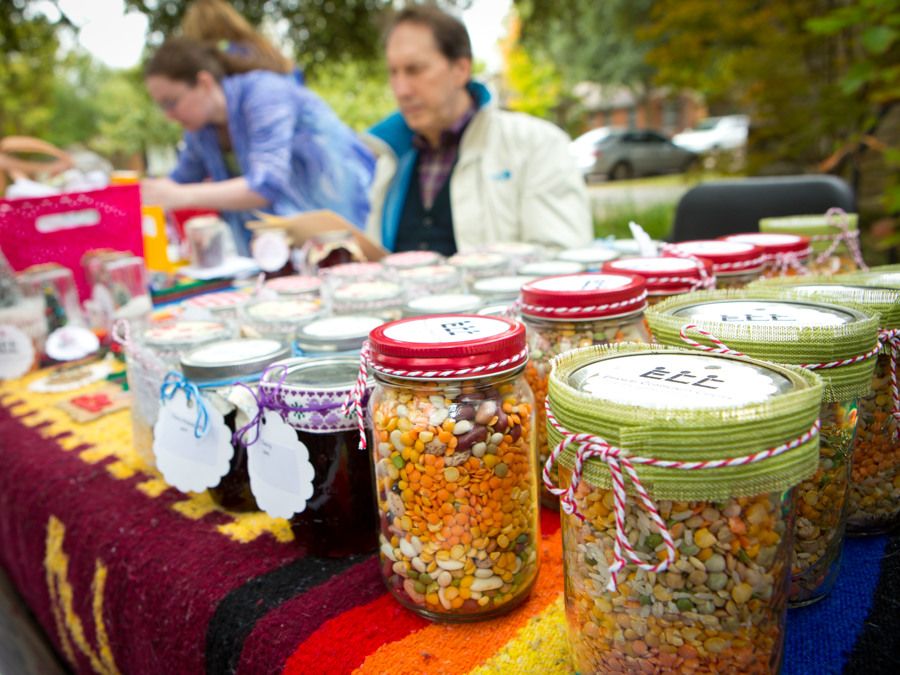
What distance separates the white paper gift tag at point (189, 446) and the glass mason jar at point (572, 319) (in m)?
0.36

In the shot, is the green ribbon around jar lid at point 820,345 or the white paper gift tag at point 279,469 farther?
the white paper gift tag at point 279,469

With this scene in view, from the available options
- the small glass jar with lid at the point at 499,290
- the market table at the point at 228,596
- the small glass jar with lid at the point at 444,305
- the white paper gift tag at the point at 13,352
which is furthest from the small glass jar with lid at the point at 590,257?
the white paper gift tag at the point at 13,352

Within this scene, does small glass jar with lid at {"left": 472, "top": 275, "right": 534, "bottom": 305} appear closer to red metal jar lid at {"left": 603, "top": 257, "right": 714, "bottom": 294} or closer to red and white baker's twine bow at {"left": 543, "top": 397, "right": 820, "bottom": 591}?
red metal jar lid at {"left": 603, "top": 257, "right": 714, "bottom": 294}

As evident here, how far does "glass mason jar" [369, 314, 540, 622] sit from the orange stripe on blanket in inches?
0.5

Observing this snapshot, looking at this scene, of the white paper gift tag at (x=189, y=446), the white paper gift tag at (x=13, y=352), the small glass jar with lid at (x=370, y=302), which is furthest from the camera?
A: the white paper gift tag at (x=13, y=352)

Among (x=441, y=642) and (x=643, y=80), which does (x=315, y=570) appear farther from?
(x=643, y=80)

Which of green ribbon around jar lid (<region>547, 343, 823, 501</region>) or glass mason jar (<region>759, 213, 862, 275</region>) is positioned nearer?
green ribbon around jar lid (<region>547, 343, 823, 501</region>)

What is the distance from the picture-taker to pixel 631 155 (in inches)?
529

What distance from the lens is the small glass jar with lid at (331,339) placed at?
83 centimetres

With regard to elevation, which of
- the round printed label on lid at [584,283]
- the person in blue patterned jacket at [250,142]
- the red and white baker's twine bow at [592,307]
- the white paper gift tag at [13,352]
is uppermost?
the person in blue patterned jacket at [250,142]

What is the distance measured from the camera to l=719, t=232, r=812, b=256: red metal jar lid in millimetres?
994

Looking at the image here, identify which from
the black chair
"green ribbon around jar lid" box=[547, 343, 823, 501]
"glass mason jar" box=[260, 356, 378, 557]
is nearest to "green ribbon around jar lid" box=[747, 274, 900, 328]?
"green ribbon around jar lid" box=[547, 343, 823, 501]

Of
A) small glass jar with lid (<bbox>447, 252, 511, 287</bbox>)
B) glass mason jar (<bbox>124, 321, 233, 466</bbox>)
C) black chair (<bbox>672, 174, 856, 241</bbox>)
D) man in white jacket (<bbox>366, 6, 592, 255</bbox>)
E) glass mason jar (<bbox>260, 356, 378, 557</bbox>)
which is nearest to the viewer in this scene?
glass mason jar (<bbox>260, 356, 378, 557</bbox>)

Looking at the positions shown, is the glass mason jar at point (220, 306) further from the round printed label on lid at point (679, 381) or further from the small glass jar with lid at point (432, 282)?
the round printed label on lid at point (679, 381)
